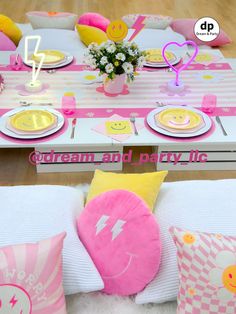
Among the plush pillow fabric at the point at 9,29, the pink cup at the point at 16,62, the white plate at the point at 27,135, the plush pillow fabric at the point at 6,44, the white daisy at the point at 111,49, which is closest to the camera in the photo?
the white plate at the point at 27,135

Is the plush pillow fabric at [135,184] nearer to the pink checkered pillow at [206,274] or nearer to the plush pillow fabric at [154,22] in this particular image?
the pink checkered pillow at [206,274]

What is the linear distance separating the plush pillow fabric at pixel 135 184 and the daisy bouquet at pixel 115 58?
779 millimetres

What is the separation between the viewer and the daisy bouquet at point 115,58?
219cm

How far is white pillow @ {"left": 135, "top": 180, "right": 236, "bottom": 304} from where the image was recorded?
1352mm

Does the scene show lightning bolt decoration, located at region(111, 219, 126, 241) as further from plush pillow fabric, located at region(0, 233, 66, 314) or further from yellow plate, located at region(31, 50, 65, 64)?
yellow plate, located at region(31, 50, 65, 64)

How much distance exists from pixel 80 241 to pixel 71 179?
823mm

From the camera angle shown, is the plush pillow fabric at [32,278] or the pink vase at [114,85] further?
the pink vase at [114,85]

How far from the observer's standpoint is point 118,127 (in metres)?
2.09

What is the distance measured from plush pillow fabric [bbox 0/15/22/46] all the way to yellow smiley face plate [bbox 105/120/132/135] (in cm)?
152

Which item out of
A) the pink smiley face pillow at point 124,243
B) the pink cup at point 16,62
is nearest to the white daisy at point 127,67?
the pink cup at point 16,62

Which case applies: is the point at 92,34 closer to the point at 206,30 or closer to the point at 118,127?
the point at 206,30

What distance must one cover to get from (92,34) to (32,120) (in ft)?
3.86

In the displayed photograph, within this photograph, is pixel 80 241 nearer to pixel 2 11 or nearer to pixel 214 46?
pixel 214 46

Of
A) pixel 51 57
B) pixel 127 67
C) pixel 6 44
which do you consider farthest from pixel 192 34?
pixel 127 67
